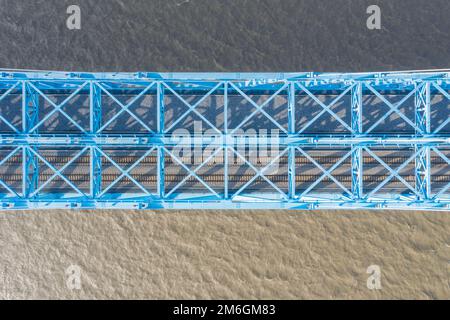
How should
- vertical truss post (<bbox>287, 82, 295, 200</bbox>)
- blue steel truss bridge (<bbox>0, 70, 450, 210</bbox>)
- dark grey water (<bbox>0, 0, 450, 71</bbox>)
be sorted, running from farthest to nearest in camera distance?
dark grey water (<bbox>0, 0, 450, 71</bbox>), blue steel truss bridge (<bbox>0, 70, 450, 210</bbox>), vertical truss post (<bbox>287, 82, 295, 200</bbox>)

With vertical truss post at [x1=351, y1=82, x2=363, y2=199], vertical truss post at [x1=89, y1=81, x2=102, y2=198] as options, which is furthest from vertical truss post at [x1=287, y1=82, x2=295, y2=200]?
vertical truss post at [x1=89, y1=81, x2=102, y2=198]

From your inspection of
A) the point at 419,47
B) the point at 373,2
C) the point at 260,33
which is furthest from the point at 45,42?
the point at 419,47
